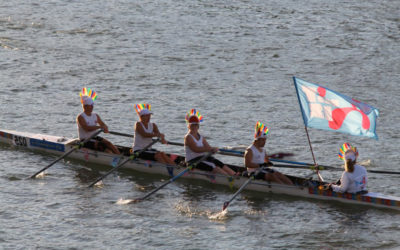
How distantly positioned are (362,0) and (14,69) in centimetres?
2368

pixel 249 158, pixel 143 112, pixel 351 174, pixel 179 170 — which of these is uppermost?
pixel 143 112

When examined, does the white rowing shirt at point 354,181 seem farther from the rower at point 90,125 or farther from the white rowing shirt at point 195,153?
the rower at point 90,125

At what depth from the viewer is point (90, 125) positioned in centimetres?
2180

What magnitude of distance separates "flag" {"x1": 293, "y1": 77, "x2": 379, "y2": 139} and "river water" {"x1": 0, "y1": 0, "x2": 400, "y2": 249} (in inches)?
78.6

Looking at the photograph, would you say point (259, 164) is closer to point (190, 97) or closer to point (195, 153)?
point (195, 153)

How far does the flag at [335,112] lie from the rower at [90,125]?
5974mm

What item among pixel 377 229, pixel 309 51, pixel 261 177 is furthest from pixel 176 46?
pixel 377 229

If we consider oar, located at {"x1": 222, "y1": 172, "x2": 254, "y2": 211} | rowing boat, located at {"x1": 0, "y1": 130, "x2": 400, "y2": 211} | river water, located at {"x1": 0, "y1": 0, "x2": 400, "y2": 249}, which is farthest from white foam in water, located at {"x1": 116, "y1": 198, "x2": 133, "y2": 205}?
oar, located at {"x1": 222, "y1": 172, "x2": 254, "y2": 211}

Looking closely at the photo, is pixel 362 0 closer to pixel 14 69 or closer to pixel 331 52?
pixel 331 52

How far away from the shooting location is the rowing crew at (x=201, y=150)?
18.2 meters

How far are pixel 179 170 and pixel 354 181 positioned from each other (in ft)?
16.0

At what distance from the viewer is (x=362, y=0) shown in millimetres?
47156

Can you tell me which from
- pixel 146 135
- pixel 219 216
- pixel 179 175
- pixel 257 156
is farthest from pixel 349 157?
pixel 146 135

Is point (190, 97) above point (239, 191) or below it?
above
